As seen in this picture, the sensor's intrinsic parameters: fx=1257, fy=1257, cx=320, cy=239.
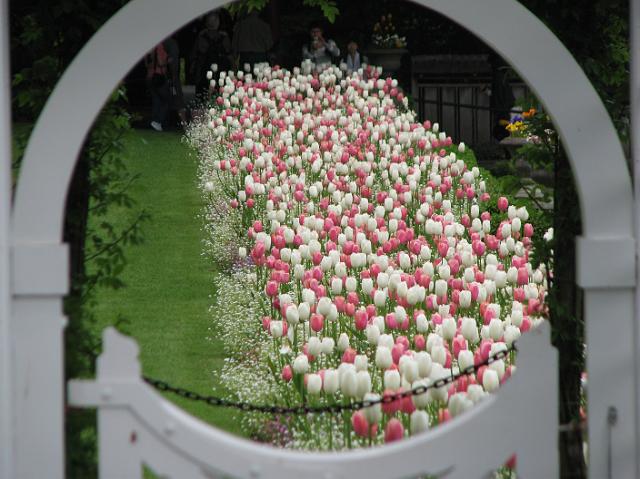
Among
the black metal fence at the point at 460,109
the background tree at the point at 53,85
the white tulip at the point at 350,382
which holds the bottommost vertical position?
the white tulip at the point at 350,382

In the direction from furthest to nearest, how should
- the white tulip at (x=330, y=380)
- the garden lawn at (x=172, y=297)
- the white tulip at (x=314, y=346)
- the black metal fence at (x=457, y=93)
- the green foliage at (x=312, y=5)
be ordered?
1. the black metal fence at (x=457, y=93)
2. the green foliage at (x=312, y=5)
3. the garden lawn at (x=172, y=297)
4. the white tulip at (x=314, y=346)
5. the white tulip at (x=330, y=380)

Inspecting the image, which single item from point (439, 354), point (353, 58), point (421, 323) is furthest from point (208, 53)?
point (439, 354)

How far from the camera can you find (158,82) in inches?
740

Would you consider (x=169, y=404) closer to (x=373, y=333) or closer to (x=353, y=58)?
(x=373, y=333)

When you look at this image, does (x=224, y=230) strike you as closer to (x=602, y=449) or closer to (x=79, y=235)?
(x=79, y=235)

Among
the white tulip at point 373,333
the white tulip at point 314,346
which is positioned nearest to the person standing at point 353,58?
the white tulip at point 373,333

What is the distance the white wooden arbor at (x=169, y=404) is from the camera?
11.7 feet

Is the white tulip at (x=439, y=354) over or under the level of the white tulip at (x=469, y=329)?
under

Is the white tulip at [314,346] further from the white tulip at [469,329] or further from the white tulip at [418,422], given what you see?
the white tulip at [418,422]

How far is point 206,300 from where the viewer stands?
9.49 metres

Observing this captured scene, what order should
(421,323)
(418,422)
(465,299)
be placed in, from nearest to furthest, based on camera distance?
1. (418,422)
2. (421,323)
3. (465,299)

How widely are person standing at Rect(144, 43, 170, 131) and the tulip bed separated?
370cm

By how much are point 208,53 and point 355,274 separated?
41.2 feet

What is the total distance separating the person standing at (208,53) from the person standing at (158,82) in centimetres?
87
